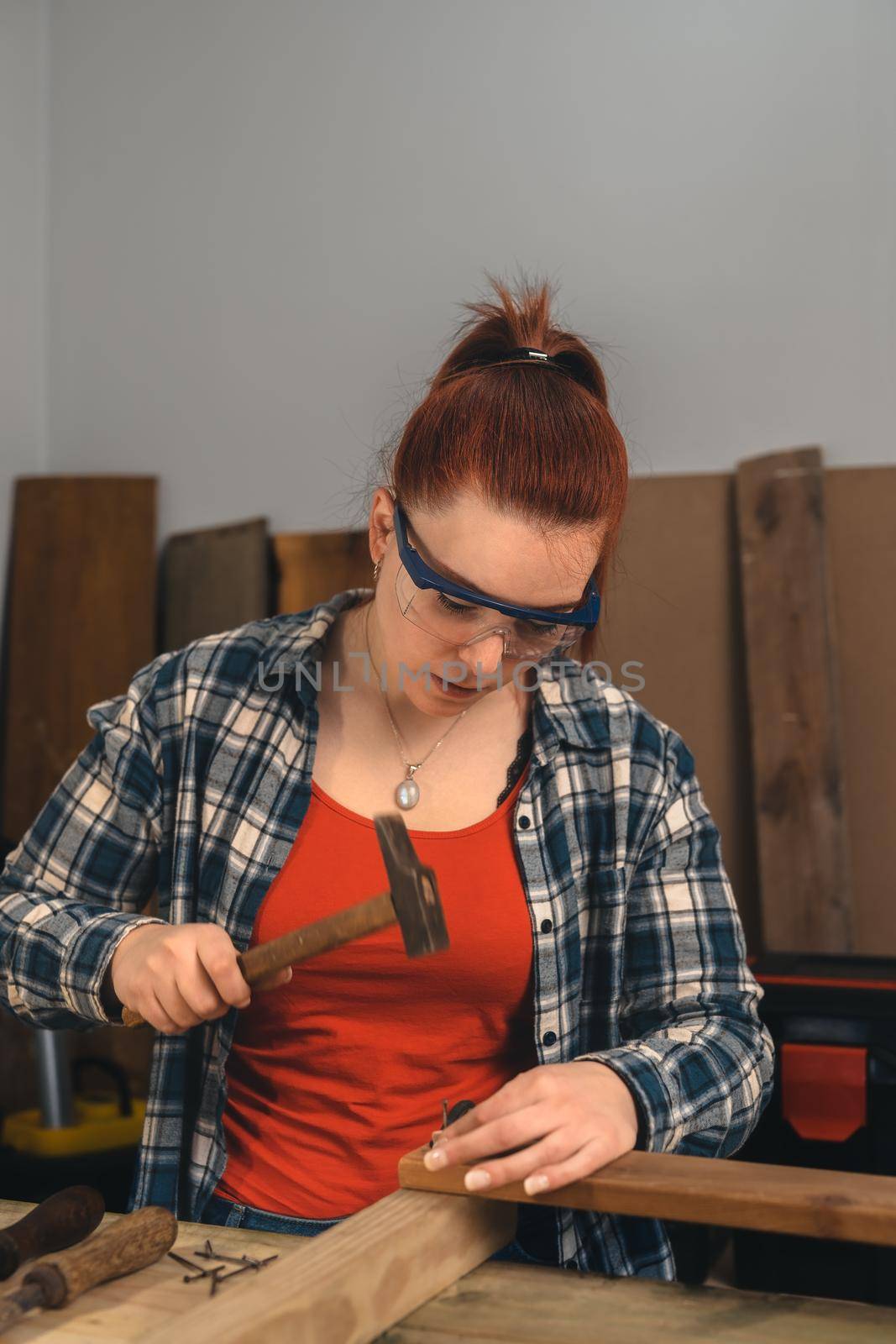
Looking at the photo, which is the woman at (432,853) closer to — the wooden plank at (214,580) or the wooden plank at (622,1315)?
the wooden plank at (622,1315)

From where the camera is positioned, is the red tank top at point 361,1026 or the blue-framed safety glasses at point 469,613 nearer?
the blue-framed safety glasses at point 469,613

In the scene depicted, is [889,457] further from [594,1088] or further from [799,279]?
[594,1088]

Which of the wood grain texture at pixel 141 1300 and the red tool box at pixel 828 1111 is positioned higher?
the wood grain texture at pixel 141 1300

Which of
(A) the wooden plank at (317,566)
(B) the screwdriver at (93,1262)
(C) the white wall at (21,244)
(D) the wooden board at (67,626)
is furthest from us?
(C) the white wall at (21,244)

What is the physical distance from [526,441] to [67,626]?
2342 mm

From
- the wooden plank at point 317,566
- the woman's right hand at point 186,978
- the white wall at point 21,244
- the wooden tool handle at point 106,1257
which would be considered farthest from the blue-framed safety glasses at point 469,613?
the white wall at point 21,244

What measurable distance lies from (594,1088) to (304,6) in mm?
3161

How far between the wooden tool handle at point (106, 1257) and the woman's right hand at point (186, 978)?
19 centimetres

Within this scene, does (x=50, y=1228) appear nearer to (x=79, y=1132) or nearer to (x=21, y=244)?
(x=79, y=1132)

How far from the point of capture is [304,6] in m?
3.40

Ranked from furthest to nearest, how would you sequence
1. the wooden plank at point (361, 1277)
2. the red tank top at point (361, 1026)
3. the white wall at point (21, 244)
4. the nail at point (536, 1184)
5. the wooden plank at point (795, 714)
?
the white wall at point (21, 244) → the wooden plank at point (795, 714) → the red tank top at point (361, 1026) → the nail at point (536, 1184) → the wooden plank at point (361, 1277)

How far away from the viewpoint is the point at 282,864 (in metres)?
1.51

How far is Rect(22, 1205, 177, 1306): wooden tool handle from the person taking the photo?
988 millimetres

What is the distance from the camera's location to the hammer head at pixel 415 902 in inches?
41.9
